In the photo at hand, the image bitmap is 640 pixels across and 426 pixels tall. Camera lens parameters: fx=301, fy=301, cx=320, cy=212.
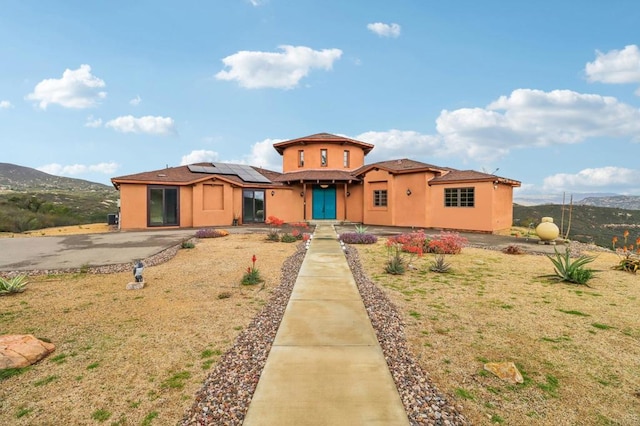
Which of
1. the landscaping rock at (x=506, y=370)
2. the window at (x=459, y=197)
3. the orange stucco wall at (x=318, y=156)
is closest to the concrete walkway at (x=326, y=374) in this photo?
the landscaping rock at (x=506, y=370)

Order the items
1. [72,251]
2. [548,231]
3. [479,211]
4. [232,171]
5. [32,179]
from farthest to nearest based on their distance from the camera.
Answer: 1. [32,179]
2. [232,171]
3. [479,211]
4. [548,231]
5. [72,251]

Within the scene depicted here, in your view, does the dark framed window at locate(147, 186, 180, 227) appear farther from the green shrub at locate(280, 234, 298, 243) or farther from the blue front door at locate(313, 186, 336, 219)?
the blue front door at locate(313, 186, 336, 219)

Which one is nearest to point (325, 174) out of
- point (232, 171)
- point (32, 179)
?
point (232, 171)

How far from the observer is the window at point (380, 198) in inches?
869

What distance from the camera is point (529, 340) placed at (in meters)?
4.52

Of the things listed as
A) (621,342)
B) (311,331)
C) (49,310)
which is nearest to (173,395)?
(311,331)

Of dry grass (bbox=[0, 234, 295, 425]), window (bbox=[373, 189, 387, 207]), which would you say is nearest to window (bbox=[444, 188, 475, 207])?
window (bbox=[373, 189, 387, 207])

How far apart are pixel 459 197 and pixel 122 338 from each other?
18610 millimetres

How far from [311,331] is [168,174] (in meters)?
20.1

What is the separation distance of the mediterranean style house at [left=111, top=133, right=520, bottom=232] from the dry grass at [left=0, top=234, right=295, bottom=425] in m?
12.8

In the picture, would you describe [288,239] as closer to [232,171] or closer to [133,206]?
[133,206]

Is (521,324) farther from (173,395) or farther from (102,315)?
(102,315)

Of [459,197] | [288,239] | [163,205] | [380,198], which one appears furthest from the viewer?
[380,198]

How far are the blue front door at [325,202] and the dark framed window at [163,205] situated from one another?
10.5m
